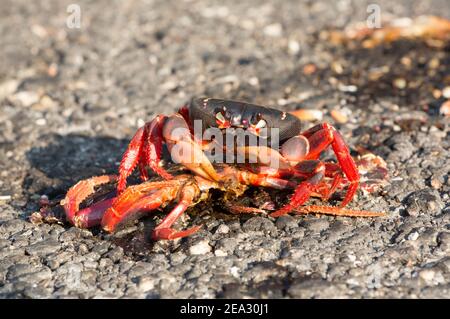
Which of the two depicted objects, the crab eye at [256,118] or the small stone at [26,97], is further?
the small stone at [26,97]

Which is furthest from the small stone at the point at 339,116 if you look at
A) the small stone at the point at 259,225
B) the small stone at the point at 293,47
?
Answer: the small stone at the point at 259,225

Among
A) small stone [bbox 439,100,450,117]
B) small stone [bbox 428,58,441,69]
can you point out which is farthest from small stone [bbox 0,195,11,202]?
small stone [bbox 428,58,441,69]

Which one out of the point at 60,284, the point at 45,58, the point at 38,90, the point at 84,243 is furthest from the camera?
the point at 45,58

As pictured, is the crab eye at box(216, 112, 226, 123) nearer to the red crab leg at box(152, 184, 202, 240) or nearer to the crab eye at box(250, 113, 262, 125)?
the crab eye at box(250, 113, 262, 125)

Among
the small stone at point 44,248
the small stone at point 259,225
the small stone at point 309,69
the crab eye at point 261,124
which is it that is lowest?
the small stone at point 44,248

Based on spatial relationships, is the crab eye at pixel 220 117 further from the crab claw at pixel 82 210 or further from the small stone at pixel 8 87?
the small stone at pixel 8 87
